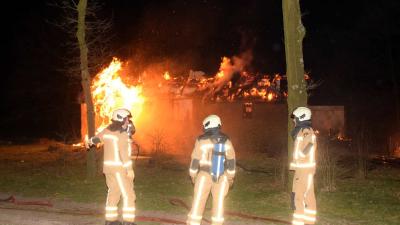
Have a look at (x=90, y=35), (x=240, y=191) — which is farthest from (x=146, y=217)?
(x=90, y=35)

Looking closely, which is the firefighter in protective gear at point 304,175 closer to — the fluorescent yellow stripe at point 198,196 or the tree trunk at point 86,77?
the fluorescent yellow stripe at point 198,196

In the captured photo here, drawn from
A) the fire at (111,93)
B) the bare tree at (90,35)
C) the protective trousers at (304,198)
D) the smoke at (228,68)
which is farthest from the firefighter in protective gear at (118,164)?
the smoke at (228,68)

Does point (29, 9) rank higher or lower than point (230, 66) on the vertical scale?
higher

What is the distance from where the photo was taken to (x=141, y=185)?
43.6ft

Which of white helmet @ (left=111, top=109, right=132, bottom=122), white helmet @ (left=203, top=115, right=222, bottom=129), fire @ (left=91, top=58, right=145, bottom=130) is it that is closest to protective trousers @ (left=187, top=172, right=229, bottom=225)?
white helmet @ (left=203, top=115, right=222, bottom=129)

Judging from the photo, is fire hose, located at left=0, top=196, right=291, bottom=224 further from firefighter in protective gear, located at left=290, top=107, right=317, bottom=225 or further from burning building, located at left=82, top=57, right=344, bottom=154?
burning building, located at left=82, top=57, right=344, bottom=154

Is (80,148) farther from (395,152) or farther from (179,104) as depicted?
(395,152)

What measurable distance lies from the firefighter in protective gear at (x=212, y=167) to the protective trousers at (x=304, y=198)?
1.21 meters

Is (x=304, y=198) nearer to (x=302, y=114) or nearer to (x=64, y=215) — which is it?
(x=302, y=114)

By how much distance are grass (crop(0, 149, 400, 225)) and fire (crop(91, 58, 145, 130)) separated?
6.62 meters

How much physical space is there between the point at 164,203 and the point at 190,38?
17110mm

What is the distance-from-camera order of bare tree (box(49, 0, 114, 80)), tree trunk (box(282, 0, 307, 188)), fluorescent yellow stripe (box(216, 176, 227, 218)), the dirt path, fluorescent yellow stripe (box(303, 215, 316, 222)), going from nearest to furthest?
1. fluorescent yellow stripe (box(216, 176, 227, 218))
2. fluorescent yellow stripe (box(303, 215, 316, 222))
3. the dirt path
4. tree trunk (box(282, 0, 307, 188))
5. bare tree (box(49, 0, 114, 80))

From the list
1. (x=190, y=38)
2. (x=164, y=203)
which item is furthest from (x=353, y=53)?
(x=164, y=203)

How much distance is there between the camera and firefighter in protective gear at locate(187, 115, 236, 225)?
24.4 ft
